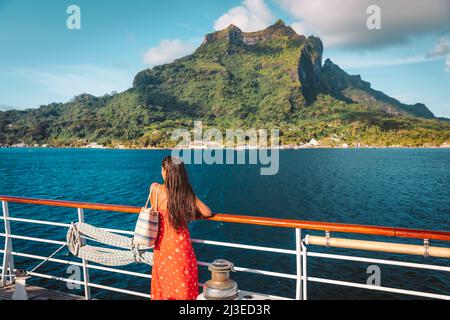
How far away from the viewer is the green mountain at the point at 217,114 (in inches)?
5418

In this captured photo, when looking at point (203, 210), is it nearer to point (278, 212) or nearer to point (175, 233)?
point (175, 233)

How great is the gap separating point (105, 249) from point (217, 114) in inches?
6417

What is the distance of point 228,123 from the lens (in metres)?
149

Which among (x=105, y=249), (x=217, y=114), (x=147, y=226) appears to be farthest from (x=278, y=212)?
(x=217, y=114)

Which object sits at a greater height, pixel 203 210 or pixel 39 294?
pixel 203 210

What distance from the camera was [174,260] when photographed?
264 cm

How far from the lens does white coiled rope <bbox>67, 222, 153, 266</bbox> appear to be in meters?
3.02

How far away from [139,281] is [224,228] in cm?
970

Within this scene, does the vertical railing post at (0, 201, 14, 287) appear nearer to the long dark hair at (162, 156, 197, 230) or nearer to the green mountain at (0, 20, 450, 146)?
the long dark hair at (162, 156, 197, 230)

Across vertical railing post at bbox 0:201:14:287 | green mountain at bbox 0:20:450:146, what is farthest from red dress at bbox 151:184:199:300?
green mountain at bbox 0:20:450:146

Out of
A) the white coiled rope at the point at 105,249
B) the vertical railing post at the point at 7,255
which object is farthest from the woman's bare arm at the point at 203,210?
the vertical railing post at the point at 7,255

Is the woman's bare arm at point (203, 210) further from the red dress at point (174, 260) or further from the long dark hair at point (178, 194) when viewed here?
→ the red dress at point (174, 260)

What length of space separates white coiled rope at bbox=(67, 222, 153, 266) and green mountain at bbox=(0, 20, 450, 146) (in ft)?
417

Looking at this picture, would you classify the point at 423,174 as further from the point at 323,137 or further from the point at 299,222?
the point at 323,137
